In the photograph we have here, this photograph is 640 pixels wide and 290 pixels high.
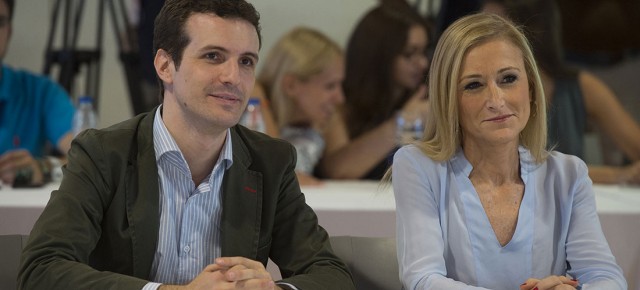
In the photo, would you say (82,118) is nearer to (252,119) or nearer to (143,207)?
(252,119)

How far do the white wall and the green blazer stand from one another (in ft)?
9.24

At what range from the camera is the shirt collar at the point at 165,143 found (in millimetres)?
1881

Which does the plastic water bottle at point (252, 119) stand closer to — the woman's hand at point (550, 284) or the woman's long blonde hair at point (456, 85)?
the woman's long blonde hair at point (456, 85)

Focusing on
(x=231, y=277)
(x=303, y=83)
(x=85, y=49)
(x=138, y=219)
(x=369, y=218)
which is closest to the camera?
(x=231, y=277)

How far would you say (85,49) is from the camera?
15.5 ft

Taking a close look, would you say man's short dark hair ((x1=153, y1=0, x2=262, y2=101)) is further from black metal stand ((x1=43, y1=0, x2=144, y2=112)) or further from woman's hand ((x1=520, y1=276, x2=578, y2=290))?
black metal stand ((x1=43, y1=0, x2=144, y2=112))

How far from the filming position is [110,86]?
4742mm

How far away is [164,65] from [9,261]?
528 mm

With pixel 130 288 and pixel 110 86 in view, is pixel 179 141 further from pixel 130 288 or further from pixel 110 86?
pixel 110 86

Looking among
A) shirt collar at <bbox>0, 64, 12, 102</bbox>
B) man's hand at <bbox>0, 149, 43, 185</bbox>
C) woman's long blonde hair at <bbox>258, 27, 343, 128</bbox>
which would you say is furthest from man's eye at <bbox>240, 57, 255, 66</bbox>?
shirt collar at <bbox>0, 64, 12, 102</bbox>

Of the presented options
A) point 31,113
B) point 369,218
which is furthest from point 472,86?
point 31,113

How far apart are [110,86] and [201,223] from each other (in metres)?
2.99

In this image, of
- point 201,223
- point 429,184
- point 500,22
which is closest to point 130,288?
point 201,223

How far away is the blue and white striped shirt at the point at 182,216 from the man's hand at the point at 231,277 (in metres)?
0.18
